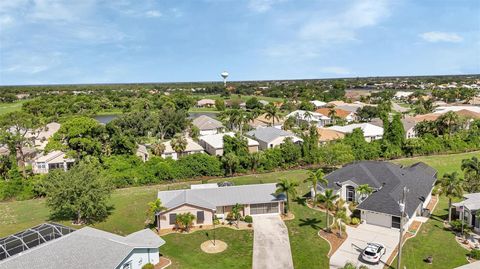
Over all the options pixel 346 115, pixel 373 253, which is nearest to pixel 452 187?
pixel 373 253

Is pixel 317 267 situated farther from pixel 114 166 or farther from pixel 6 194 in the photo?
pixel 6 194

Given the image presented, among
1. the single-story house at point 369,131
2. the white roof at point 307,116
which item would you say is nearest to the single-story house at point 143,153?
the single-story house at point 369,131

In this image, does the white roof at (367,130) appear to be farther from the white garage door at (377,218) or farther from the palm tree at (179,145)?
the white garage door at (377,218)

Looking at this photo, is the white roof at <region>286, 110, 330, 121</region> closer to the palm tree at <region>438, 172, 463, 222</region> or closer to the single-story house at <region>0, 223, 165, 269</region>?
the palm tree at <region>438, 172, 463, 222</region>

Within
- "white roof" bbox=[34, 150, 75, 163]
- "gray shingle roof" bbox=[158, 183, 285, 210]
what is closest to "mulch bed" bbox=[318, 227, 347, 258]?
"gray shingle roof" bbox=[158, 183, 285, 210]

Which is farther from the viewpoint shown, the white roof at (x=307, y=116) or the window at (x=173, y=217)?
the white roof at (x=307, y=116)

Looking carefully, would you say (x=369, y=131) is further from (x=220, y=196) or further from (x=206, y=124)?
(x=220, y=196)
